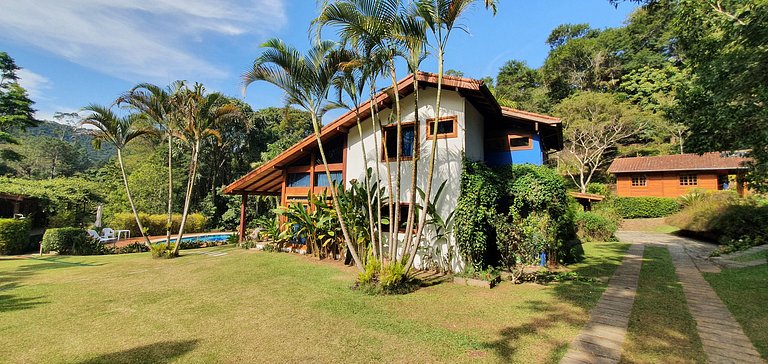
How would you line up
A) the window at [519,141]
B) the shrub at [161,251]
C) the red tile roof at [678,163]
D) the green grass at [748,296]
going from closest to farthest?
the green grass at [748,296], the window at [519,141], the shrub at [161,251], the red tile roof at [678,163]

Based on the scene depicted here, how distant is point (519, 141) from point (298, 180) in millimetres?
8903

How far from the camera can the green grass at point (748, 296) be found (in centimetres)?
459

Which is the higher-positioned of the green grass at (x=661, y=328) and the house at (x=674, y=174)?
the house at (x=674, y=174)

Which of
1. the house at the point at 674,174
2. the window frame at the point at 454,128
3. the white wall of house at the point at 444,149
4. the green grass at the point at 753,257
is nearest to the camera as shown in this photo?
the white wall of house at the point at 444,149

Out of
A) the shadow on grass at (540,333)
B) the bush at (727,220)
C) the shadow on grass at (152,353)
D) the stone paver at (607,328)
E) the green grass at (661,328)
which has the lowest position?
the shadow on grass at (152,353)

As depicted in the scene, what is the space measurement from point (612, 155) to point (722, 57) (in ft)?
99.6

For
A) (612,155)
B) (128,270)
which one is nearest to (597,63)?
(612,155)

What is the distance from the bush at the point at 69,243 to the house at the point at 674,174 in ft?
120

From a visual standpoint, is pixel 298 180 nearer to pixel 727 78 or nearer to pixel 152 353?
pixel 152 353

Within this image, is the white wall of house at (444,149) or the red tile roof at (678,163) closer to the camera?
the white wall of house at (444,149)

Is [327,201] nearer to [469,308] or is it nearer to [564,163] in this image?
[469,308]

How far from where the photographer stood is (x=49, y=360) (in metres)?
3.96

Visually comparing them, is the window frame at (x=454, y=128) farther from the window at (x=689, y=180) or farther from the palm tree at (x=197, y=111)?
the window at (x=689, y=180)

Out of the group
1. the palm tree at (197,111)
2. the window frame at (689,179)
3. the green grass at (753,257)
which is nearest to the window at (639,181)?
the window frame at (689,179)
